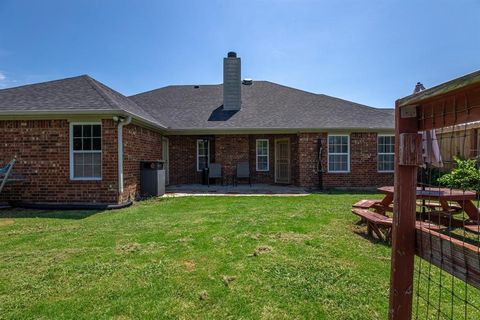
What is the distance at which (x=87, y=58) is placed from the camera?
1226 centimetres

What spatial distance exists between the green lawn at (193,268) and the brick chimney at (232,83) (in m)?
9.15

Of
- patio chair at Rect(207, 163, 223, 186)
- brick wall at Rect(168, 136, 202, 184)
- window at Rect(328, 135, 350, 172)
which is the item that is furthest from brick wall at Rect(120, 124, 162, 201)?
window at Rect(328, 135, 350, 172)

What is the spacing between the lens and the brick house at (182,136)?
827 centimetres

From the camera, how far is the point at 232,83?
48.4 ft

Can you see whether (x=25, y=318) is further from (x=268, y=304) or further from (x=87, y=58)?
(x=87, y=58)

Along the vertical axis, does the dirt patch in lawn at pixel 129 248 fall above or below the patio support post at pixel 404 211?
below

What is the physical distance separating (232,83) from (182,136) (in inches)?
157

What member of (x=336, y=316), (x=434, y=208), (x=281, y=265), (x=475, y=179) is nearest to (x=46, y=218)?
(x=281, y=265)

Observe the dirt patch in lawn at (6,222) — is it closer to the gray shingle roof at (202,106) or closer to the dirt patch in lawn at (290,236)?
the gray shingle roof at (202,106)

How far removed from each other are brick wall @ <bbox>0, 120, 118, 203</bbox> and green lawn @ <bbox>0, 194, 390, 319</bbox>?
1941 mm

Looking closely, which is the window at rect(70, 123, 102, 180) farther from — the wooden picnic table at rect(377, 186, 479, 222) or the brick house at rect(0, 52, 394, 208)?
the wooden picnic table at rect(377, 186, 479, 222)

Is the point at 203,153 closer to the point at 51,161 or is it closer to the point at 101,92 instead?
the point at 101,92

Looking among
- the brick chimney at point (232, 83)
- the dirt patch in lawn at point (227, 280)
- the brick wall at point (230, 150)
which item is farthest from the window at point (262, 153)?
the dirt patch in lawn at point (227, 280)

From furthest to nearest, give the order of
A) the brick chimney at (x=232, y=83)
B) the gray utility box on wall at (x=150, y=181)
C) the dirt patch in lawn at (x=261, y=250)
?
1. the brick chimney at (x=232, y=83)
2. the gray utility box on wall at (x=150, y=181)
3. the dirt patch in lawn at (x=261, y=250)
